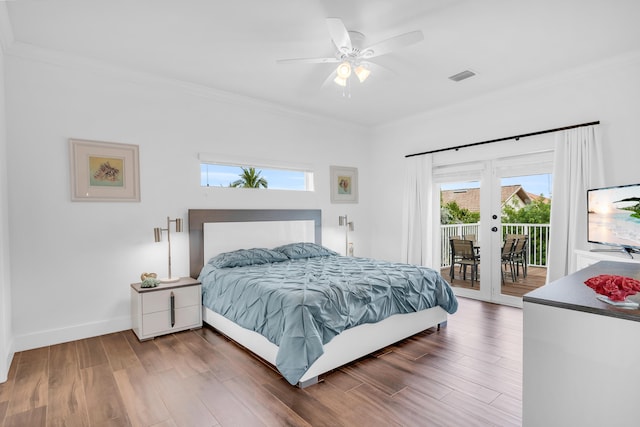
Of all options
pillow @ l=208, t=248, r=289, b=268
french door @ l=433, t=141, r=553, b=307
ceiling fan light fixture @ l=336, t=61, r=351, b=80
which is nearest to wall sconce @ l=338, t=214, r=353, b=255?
french door @ l=433, t=141, r=553, b=307

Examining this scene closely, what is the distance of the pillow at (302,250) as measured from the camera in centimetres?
444

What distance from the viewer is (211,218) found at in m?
4.16

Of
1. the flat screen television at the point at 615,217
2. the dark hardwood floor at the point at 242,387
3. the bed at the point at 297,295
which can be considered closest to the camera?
the dark hardwood floor at the point at 242,387

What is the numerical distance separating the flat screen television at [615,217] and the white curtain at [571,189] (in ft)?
0.95

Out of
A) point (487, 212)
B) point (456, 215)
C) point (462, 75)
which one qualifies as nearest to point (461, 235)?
point (456, 215)

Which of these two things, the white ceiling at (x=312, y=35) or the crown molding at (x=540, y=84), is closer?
the white ceiling at (x=312, y=35)

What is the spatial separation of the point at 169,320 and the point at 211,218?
4.17ft

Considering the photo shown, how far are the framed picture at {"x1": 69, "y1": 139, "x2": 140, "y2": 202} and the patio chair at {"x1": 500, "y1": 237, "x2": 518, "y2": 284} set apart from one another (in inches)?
180

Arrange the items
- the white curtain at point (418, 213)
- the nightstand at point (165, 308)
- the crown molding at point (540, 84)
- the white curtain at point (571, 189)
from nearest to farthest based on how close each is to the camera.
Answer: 1. the nightstand at point (165, 308)
2. the crown molding at point (540, 84)
3. the white curtain at point (571, 189)
4. the white curtain at point (418, 213)

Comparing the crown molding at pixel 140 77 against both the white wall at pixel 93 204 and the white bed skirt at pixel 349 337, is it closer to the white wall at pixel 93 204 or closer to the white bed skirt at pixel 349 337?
the white wall at pixel 93 204

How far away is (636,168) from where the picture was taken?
3385mm

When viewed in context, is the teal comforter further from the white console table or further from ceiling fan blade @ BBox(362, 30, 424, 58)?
ceiling fan blade @ BBox(362, 30, 424, 58)

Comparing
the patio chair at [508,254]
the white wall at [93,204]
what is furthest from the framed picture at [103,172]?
the patio chair at [508,254]

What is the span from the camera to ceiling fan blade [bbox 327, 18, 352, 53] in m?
2.33
